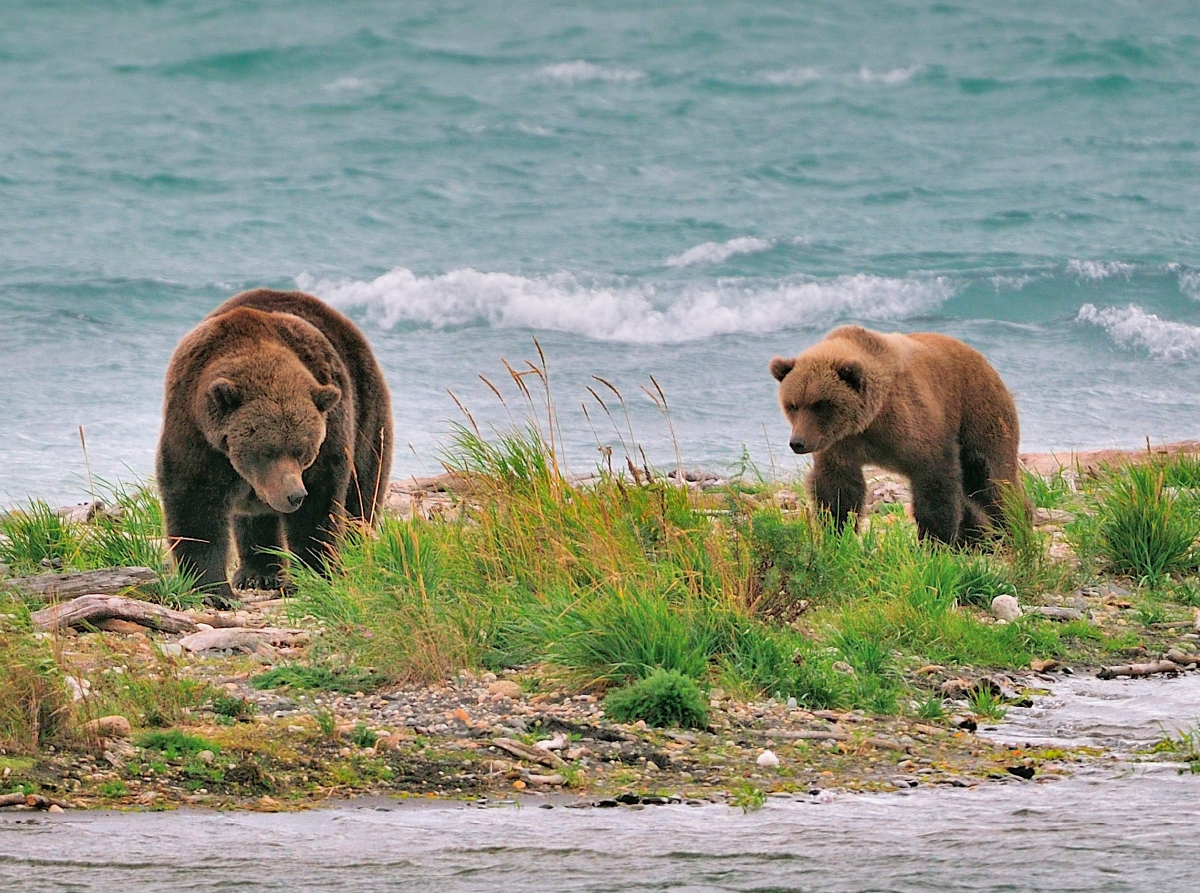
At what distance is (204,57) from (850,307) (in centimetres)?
1381

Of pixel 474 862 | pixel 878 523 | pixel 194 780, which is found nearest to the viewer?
pixel 474 862

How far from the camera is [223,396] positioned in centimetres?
625

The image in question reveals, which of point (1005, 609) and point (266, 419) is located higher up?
point (266, 419)

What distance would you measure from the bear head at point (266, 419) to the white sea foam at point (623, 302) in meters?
11.9

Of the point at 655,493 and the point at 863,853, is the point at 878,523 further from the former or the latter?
the point at 863,853

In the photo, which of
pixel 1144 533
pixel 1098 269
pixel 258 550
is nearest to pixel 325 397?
pixel 258 550

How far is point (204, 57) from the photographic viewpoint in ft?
89.5

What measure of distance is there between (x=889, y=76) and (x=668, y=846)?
1021 inches

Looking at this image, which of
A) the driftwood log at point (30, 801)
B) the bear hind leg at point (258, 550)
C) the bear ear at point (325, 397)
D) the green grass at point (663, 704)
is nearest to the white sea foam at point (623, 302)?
the bear hind leg at point (258, 550)

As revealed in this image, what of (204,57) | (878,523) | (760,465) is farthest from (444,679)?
(204,57)

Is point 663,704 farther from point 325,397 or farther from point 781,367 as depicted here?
point 781,367

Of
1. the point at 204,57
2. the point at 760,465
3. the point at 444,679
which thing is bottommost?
the point at 760,465

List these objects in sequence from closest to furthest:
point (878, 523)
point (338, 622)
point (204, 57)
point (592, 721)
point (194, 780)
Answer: point (194, 780)
point (592, 721)
point (338, 622)
point (878, 523)
point (204, 57)

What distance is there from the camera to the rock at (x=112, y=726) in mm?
4176
